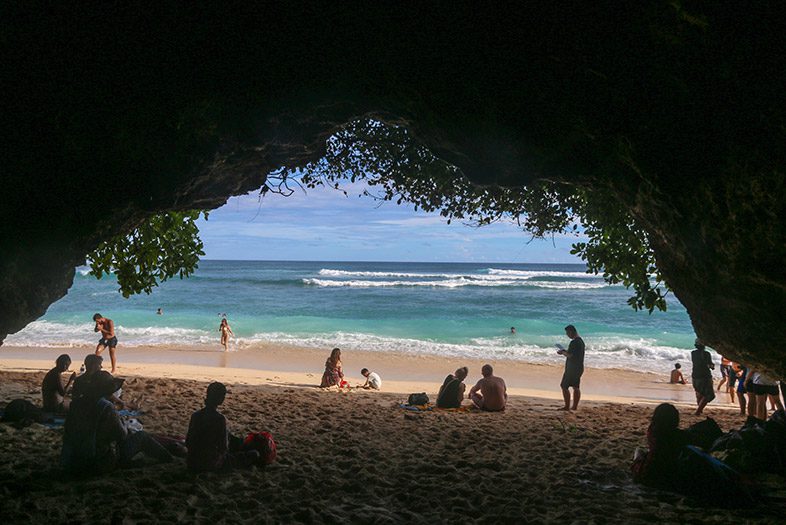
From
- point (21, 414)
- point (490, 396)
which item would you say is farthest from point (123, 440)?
point (490, 396)

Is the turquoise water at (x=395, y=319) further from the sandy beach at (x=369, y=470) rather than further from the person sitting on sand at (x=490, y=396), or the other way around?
the sandy beach at (x=369, y=470)

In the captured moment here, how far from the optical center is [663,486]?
5320 mm

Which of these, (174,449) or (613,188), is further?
(174,449)

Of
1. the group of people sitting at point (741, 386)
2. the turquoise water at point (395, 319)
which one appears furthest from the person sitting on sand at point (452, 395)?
the turquoise water at point (395, 319)

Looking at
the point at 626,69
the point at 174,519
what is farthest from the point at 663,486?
the point at 174,519

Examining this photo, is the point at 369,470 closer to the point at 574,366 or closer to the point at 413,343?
the point at 574,366

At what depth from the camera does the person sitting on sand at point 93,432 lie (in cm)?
515

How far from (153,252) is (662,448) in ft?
26.7

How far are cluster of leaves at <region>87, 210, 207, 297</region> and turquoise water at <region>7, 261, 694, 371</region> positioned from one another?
45.2 feet

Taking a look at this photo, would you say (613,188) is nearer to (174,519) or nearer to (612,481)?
(612,481)

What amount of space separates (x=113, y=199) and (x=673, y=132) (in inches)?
228

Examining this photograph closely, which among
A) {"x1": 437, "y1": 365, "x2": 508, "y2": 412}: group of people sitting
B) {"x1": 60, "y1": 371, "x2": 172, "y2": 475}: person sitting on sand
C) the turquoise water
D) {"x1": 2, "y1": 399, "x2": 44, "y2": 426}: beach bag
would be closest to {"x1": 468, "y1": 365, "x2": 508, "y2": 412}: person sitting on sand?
{"x1": 437, "y1": 365, "x2": 508, "y2": 412}: group of people sitting

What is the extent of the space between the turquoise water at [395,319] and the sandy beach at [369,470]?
11514 millimetres

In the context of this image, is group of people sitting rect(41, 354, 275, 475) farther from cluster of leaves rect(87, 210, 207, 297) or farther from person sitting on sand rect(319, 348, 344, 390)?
person sitting on sand rect(319, 348, 344, 390)
